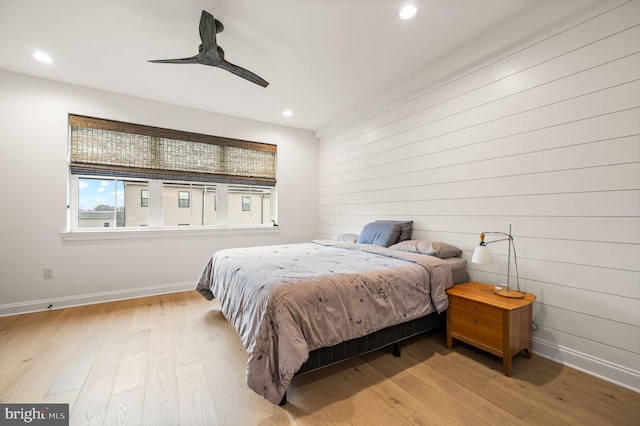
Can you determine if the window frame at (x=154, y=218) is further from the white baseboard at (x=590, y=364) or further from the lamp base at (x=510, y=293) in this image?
the white baseboard at (x=590, y=364)

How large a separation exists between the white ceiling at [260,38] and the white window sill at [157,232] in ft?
5.90

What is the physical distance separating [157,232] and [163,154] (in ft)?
3.59

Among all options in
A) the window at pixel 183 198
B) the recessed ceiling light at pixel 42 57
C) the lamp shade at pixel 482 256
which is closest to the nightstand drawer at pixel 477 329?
the lamp shade at pixel 482 256

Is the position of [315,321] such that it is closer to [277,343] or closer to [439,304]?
[277,343]

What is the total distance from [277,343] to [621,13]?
3.00 m

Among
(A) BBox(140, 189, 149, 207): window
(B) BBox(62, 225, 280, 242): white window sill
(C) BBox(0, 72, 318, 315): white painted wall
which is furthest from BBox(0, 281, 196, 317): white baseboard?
(A) BBox(140, 189, 149, 207): window

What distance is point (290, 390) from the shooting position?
1645mm

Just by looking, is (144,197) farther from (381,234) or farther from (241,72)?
(381,234)

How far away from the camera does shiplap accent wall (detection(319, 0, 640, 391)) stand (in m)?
1.65

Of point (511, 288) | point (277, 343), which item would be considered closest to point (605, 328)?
point (511, 288)

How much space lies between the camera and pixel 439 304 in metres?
2.11

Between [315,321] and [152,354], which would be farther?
[152,354]

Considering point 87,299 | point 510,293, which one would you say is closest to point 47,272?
point 87,299

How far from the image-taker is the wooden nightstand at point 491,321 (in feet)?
5.79
